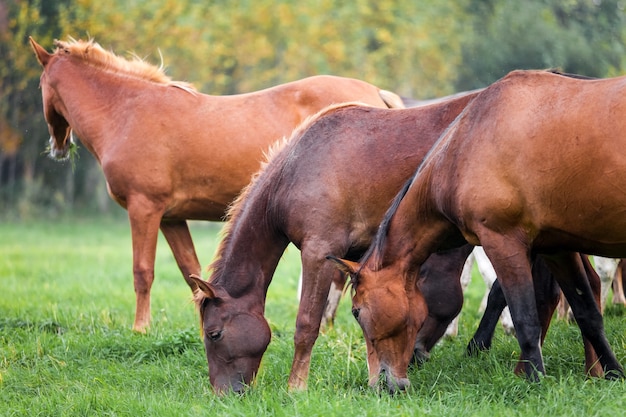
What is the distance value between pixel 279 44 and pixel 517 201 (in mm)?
25217

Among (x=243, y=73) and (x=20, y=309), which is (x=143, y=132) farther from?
(x=243, y=73)

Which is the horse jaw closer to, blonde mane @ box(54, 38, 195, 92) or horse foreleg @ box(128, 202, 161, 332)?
blonde mane @ box(54, 38, 195, 92)

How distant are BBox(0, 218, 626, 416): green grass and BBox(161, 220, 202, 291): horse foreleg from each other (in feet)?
1.76

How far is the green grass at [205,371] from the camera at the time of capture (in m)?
4.61

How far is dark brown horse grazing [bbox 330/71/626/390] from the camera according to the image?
4.64m

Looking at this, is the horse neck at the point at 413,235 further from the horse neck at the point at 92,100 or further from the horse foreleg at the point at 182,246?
the horse neck at the point at 92,100

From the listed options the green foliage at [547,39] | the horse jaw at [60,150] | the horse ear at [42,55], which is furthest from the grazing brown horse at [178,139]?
the green foliage at [547,39]

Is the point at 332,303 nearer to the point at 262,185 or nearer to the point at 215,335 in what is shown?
the point at 262,185

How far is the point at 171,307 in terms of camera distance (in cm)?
942

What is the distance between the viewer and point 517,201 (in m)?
4.76

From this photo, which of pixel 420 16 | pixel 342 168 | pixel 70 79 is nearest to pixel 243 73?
pixel 420 16

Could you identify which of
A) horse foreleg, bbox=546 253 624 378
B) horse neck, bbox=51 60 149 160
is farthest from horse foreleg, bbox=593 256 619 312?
horse neck, bbox=51 60 149 160

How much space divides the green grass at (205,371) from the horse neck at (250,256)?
47cm

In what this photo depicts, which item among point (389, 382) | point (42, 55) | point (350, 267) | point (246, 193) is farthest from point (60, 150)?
point (389, 382)
